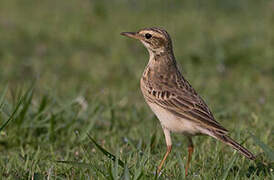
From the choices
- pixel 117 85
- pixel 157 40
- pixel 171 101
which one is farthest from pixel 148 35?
pixel 117 85

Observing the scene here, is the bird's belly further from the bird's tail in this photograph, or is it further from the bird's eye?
the bird's eye

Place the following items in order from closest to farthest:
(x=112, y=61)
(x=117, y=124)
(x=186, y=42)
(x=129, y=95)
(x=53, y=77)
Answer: (x=117, y=124) < (x=129, y=95) < (x=53, y=77) < (x=112, y=61) < (x=186, y=42)

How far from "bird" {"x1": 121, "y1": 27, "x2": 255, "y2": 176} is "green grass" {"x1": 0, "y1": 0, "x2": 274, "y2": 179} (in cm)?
24

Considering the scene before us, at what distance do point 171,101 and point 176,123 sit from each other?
25cm

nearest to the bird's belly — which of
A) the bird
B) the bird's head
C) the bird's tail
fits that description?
the bird

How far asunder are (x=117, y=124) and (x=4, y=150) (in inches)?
62.2

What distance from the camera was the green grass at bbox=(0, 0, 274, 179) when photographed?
5.05 m

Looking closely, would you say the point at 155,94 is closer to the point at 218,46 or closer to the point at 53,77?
the point at 53,77

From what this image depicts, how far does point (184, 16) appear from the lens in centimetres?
1241

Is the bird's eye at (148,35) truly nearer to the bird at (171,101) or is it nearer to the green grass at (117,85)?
the bird at (171,101)

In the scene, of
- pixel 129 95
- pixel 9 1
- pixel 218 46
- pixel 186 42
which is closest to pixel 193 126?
pixel 129 95

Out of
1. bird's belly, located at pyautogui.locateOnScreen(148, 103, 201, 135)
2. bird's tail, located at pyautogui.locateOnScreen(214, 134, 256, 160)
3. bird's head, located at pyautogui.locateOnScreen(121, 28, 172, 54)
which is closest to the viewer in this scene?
bird's tail, located at pyautogui.locateOnScreen(214, 134, 256, 160)

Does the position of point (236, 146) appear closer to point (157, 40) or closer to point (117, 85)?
point (157, 40)

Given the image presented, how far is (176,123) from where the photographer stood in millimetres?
5027
